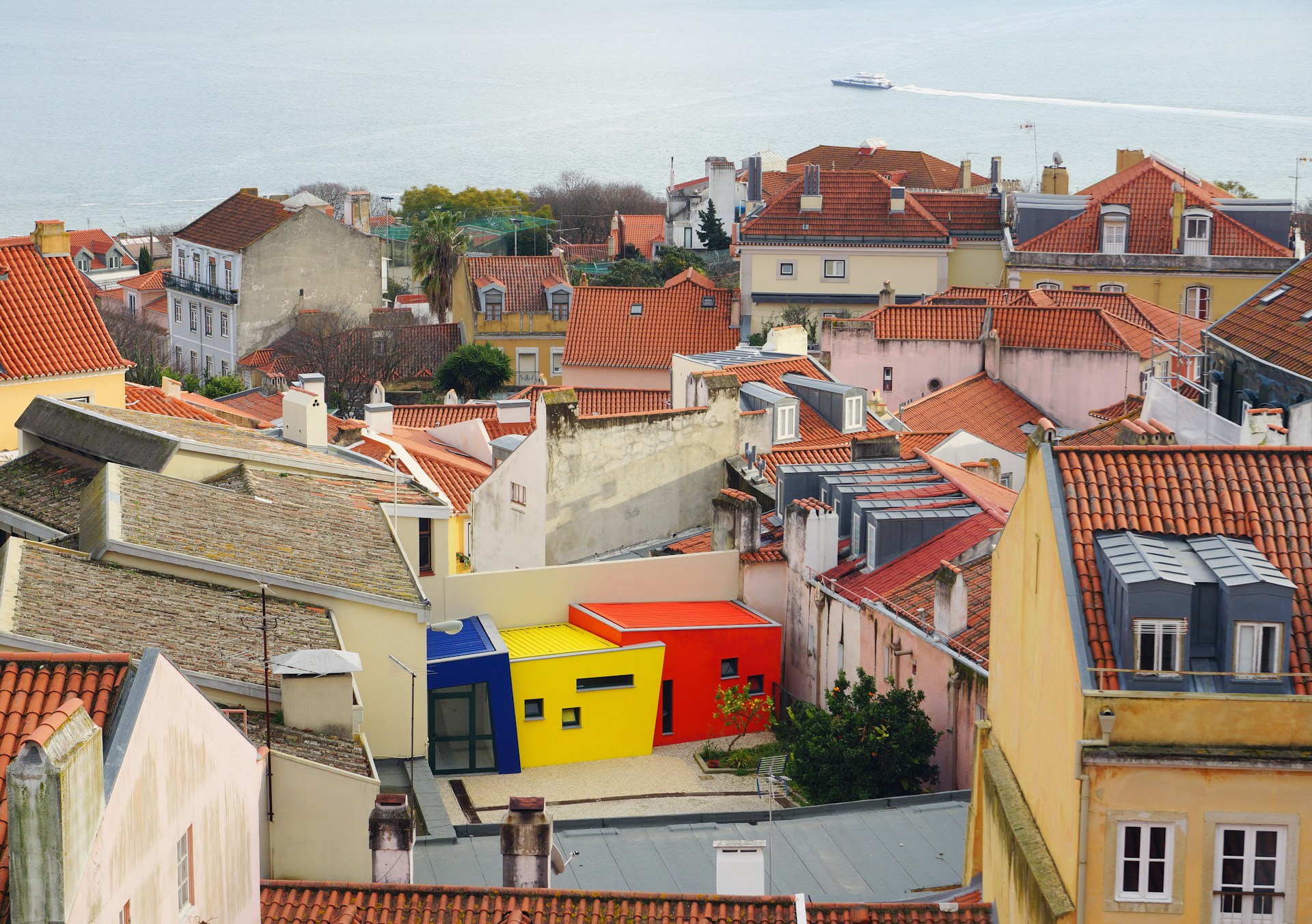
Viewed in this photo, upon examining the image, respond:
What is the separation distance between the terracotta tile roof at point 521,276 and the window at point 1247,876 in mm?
61970

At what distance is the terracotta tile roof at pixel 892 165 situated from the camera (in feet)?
311

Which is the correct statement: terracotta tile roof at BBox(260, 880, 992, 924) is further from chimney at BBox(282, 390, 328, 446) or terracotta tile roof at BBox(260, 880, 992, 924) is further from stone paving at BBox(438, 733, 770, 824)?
chimney at BBox(282, 390, 328, 446)

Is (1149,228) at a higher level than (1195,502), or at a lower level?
higher

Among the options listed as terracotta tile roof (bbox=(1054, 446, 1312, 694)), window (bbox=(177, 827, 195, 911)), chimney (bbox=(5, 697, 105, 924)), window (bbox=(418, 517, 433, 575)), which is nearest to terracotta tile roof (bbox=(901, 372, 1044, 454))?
window (bbox=(418, 517, 433, 575))

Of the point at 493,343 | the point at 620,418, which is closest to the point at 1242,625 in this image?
the point at 620,418

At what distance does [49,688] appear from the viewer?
12016 millimetres

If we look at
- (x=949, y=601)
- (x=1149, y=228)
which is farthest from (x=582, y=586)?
(x=1149, y=228)

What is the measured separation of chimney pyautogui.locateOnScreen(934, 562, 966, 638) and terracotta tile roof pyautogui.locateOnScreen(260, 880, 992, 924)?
31.9 ft

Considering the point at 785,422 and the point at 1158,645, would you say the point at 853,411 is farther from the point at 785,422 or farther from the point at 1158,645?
the point at 1158,645

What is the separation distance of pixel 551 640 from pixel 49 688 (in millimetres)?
19004

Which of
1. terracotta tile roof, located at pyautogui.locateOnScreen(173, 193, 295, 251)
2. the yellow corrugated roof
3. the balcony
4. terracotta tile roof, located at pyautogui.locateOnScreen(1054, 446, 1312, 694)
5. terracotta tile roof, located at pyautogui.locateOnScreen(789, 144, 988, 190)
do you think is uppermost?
terracotta tile roof, located at pyautogui.locateOnScreen(789, 144, 988, 190)

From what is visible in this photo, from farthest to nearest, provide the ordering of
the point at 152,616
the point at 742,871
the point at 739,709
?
the point at 739,709, the point at 152,616, the point at 742,871

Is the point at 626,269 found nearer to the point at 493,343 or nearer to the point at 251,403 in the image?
the point at 493,343

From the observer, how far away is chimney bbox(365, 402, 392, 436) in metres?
39.8
